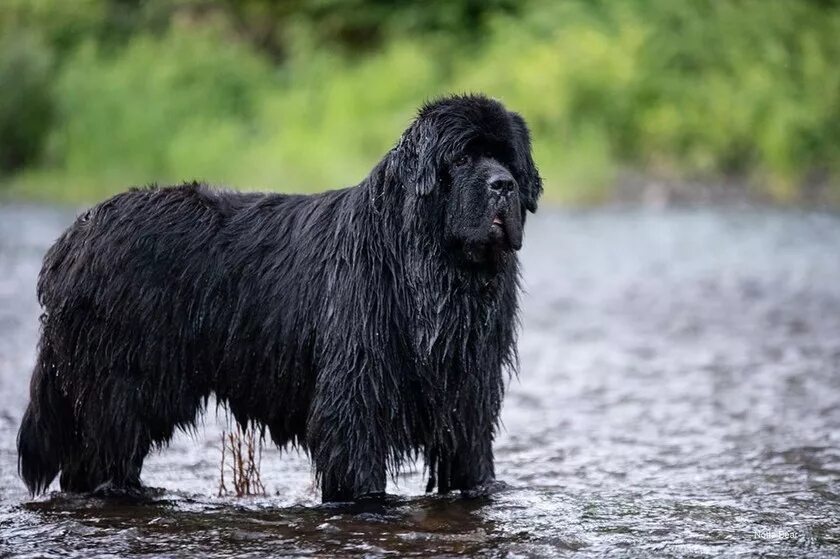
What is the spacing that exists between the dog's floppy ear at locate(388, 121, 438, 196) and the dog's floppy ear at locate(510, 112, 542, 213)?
1.27 ft

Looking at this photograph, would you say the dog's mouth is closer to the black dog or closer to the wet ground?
the black dog

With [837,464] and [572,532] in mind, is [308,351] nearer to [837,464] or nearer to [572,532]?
[572,532]

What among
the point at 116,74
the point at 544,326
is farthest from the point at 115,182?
the point at 544,326

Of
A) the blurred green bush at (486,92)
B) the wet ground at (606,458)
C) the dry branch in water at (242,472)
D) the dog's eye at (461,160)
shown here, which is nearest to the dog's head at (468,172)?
the dog's eye at (461,160)

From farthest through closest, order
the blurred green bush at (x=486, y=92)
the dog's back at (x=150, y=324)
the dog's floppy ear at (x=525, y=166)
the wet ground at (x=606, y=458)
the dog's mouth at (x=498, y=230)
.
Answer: the blurred green bush at (x=486, y=92) < the dog's back at (x=150, y=324) < the dog's floppy ear at (x=525, y=166) < the dog's mouth at (x=498, y=230) < the wet ground at (x=606, y=458)

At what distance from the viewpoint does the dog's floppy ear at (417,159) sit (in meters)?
5.07

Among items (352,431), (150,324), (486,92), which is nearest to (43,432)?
(150,324)

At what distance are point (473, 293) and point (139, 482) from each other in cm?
184

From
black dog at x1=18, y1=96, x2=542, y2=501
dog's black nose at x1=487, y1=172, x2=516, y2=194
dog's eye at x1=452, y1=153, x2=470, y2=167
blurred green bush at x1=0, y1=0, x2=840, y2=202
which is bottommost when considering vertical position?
black dog at x1=18, y1=96, x2=542, y2=501

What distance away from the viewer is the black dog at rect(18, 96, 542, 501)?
5.12 m

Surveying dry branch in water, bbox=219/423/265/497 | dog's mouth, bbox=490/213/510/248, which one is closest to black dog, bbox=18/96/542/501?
dog's mouth, bbox=490/213/510/248

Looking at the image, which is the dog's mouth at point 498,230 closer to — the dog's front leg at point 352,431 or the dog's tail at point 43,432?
the dog's front leg at point 352,431

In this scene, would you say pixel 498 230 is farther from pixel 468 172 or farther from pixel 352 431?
pixel 352 431

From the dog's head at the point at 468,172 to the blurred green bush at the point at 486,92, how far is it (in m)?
13.8
